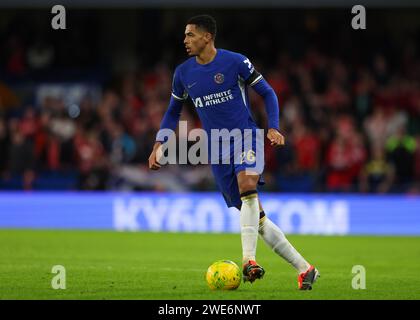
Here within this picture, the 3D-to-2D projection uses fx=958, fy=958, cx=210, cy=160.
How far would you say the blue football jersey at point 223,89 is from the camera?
8789 millimetres

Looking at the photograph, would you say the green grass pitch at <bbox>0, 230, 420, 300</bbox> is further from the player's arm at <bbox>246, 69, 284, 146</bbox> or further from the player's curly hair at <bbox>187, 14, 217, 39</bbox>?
the player's curly hair at <bbox>187, 14, 217, 39</bbox>

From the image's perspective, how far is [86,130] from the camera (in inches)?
782

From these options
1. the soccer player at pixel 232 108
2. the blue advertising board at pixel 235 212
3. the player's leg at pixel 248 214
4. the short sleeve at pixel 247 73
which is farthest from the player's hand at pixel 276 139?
the blue advertising board at pixel 235 212

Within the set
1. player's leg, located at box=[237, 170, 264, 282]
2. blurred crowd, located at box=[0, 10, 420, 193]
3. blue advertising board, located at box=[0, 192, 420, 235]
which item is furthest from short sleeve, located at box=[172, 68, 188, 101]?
blurred crowd, located at box=[0, 10, 420, 193]

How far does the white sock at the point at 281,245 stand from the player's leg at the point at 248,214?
0.71ft

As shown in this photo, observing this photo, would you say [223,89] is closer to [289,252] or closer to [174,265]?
[289,252]

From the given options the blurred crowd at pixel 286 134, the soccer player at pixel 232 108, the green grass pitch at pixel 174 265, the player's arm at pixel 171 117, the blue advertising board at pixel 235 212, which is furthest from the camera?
the blurred crowd at pixel 286 134

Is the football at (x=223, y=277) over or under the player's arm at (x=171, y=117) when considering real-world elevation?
under

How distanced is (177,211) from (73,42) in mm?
7080

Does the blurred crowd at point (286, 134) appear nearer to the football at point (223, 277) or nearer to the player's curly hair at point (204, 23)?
the player's curly hair at point (204, 23)

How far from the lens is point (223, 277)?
8453 millimetres

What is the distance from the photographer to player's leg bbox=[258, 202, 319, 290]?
855 cm

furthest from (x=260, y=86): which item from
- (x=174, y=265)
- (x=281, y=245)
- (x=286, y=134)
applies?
(x=286, y=134)
